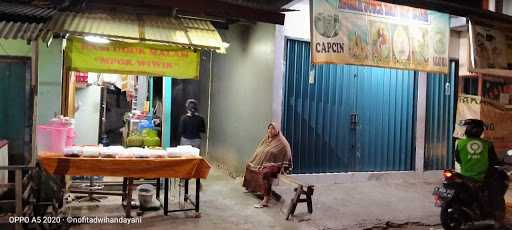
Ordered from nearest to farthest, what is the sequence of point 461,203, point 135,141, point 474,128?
1. point 461,203
2. point 474,128
3. point 135,141

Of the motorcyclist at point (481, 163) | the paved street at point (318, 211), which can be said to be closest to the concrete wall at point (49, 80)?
the paved street at point (318, 211)

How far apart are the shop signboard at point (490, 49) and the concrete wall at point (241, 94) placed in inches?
154

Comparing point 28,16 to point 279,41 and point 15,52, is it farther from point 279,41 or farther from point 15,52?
point 279,41

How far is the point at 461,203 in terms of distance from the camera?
258 inches

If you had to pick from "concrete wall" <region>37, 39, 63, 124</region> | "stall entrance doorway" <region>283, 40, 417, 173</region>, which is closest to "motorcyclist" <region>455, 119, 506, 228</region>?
"stall entrance doorway" <region>283, 40, 417, 173</region>

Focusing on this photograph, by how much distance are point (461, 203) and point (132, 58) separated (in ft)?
18.1

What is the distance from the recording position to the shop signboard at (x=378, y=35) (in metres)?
7.22

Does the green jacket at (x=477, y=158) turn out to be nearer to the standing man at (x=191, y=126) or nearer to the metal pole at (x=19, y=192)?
the standing man at (x=191, y=126)

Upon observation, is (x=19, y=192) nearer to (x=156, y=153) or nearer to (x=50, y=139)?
(x=50, y=139)

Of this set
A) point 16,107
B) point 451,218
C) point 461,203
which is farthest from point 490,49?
point 16,107

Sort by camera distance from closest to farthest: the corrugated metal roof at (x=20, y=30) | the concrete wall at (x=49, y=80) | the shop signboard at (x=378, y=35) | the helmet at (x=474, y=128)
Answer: the corrugated metal roof at (x=20, y=30)
the helmet at (x=474, y=128)
the shop signboard at (x=378, y=35)
the concrete wall at (x=49, y=80)

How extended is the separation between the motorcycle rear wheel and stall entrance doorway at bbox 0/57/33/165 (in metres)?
6.81

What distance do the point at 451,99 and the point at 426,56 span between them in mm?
4008

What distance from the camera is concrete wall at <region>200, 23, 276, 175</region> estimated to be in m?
10.1
